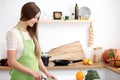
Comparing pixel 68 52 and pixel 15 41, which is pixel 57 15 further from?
pixel 15 41

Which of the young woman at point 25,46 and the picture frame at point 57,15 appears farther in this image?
the picture frame at point 57,15

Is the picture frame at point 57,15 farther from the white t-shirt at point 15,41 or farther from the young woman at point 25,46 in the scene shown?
the white t-shirt at point 15,41

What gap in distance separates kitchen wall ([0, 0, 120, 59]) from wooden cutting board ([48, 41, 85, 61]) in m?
0.06

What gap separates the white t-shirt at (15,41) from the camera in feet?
5.84

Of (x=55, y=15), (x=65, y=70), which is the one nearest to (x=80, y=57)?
(x=65, y=70)

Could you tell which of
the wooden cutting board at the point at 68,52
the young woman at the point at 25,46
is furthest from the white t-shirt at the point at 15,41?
the wooden cutting board at the point at 68,52

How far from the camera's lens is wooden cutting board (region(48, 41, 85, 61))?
3430mm

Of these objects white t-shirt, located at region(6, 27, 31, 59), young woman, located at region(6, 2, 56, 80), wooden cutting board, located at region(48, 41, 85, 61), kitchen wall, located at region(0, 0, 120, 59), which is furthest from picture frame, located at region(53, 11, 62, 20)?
white t-shirt, located at region(6, 27, 31, 59)

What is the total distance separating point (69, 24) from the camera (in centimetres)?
349

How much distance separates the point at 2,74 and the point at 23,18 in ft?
4.67

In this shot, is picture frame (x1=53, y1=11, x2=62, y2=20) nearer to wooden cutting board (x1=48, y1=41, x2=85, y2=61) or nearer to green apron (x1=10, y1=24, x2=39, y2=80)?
wooden cutting board (x1=48, y1=41, x2=85, y2=61)

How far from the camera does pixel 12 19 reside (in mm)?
3402

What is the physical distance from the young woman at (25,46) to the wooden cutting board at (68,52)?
142cm

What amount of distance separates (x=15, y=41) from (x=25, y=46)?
103 mm
